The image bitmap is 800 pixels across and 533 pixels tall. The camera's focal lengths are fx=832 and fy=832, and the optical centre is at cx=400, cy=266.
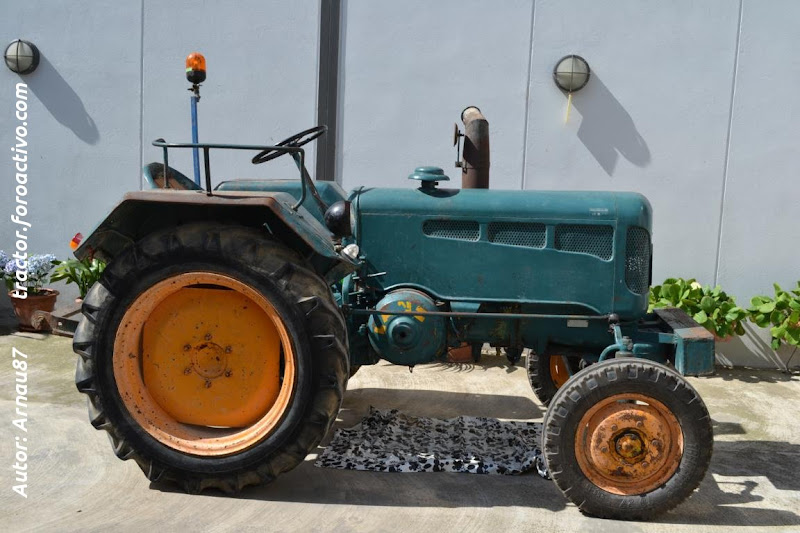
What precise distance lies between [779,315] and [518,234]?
9.84ft

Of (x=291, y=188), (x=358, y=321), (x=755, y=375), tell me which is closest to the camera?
(x=358, y=321)

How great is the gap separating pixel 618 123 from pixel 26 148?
15.6 feet

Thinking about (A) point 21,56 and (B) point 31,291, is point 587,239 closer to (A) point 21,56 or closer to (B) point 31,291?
(B) point 31,291

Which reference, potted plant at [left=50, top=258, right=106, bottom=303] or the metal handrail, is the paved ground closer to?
the metal handrail

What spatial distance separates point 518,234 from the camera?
13.9ft

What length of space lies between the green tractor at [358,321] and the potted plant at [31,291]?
8.56ft

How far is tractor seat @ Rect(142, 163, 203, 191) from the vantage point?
4.46 m

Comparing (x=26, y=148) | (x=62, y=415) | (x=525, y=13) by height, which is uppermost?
(x=525, y=13)

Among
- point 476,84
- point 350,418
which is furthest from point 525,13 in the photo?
point 350,418

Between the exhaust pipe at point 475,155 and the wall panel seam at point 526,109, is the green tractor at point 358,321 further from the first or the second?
the wall panel seam at point 526,109

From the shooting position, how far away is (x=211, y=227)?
3701 millimetres

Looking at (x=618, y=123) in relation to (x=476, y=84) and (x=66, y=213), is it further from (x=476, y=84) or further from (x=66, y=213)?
(x=66, y=213)

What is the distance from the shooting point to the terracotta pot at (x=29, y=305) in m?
6.50

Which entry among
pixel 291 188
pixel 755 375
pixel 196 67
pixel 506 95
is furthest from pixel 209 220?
pixel 755 375
